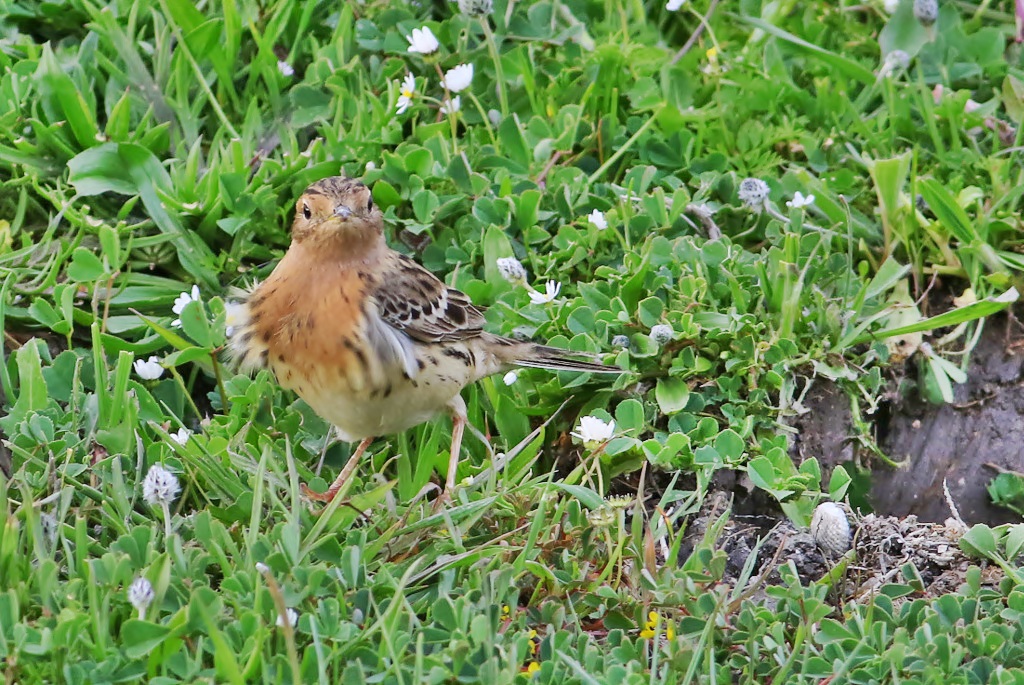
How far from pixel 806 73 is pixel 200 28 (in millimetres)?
3004

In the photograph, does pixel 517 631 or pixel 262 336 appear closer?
pixel 517 631

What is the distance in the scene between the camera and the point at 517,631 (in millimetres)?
3994

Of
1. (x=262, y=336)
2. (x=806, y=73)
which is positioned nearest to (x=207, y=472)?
(x=262, y=336)

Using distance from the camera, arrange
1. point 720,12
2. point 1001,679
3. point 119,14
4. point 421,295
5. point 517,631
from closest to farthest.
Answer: point 1001,679
point 517,631
point 421,295
point 119,14
point 720,12

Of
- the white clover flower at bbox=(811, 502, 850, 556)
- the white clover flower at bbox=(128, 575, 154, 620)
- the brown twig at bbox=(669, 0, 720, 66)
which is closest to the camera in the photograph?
the white clover flower at bbox=(128, 575, 154, 620)

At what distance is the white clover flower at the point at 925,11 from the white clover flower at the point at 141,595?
15.9 feet

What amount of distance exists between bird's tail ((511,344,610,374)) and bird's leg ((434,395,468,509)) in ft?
0.91

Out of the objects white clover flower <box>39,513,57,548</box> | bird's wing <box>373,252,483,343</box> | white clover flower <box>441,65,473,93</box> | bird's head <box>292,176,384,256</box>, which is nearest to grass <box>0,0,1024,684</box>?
white clover flower <box>39,513,57,548</box>

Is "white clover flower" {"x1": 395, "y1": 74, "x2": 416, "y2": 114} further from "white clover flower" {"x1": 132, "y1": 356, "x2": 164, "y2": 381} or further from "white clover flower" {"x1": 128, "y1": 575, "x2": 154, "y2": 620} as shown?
"white clover flower" {"x1": 128, "y1": 575, "x2": 154, "y2": 620}

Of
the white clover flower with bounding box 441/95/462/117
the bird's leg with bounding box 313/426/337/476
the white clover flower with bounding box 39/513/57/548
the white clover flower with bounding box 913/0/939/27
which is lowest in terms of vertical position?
the bird's leg with bounding box 313/426/337/476

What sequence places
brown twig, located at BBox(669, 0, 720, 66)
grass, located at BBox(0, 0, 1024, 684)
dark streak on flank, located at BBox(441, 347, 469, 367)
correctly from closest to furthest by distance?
grass, located at BBox(0, 0, 1024, 684) < dark streak on flank, located at BBox(441, 347, 469, 367) < brown twig, located at BBox(669, 0, 720, 66)

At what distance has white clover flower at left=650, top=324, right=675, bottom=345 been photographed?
5230 millimetres

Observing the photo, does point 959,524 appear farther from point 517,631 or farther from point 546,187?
point 546,187

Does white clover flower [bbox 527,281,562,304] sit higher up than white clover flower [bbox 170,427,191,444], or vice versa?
white clover flower [bbox 527,281,562,304]
